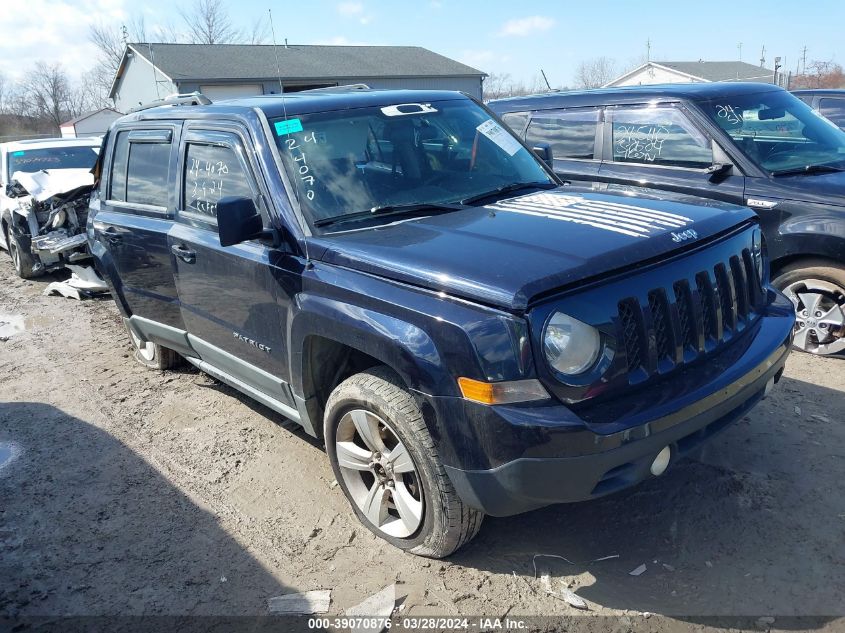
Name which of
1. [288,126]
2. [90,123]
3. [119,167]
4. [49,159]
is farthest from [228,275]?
[90,123]

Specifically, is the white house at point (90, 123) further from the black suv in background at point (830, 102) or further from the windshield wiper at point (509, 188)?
the windshield wiper at point (509, 188)

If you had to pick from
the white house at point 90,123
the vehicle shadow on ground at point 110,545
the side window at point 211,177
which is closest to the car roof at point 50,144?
the vehicle shadow on ground at point 110,545

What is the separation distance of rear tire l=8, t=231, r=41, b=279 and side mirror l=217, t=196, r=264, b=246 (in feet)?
25.6

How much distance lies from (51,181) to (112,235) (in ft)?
17.4

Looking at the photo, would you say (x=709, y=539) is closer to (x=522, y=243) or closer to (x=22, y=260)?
(x=522, y=243)

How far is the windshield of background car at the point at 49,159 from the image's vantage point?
10.4m

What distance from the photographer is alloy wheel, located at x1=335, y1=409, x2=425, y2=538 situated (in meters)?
3.03

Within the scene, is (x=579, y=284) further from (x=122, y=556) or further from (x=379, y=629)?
(x=122, y=556)

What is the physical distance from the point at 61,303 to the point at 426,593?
7308 millimetres

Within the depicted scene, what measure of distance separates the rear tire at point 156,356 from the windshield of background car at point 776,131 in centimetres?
472

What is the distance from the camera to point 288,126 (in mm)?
3596

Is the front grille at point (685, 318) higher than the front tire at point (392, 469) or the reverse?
higher

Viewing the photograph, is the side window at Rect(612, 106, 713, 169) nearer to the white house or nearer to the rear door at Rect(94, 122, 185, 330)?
the rear door at Rect(94, 122, 185, 330)

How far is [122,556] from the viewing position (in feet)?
11.0
